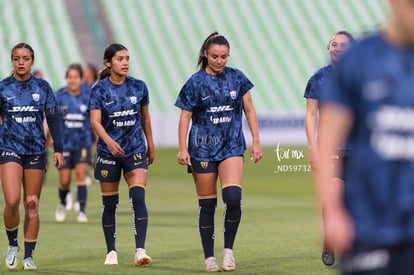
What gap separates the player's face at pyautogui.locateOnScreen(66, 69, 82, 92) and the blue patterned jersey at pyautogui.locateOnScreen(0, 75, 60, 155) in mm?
6768

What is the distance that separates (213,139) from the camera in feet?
36.4

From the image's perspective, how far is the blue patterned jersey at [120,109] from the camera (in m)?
11.6

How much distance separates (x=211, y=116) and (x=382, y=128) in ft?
20.5

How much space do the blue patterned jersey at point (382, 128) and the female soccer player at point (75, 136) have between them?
12.8 m

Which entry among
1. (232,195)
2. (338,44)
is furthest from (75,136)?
(338,44)

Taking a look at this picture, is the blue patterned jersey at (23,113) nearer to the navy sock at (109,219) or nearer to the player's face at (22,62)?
the player's face at (22,62)

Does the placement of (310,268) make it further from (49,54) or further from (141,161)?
(49,54)

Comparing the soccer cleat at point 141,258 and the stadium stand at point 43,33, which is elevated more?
the stadium stand at point 43,33

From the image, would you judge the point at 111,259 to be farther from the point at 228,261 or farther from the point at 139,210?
the point at 228,261

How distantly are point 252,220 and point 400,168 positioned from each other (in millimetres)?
12244

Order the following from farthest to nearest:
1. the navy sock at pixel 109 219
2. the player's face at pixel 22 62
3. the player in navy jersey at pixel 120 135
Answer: the navy sock at pixel 109 219, the player in navy jersey at pixel 120 135, the player's face at pixel 22 62

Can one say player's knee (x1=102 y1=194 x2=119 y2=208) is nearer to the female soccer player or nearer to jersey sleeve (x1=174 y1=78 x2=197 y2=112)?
jersey sleeve (x1=174 y1=78 x2=197 y2=112)

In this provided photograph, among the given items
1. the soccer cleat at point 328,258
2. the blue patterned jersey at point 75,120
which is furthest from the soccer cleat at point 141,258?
the blue patterned jersey at point 75,120

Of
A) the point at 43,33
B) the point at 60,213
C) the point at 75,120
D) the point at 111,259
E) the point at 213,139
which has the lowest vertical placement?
the point at 60,213
